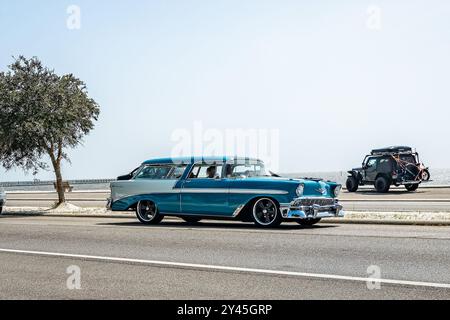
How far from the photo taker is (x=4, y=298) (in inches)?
285

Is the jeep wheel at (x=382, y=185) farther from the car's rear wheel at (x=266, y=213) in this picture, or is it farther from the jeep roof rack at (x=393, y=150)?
the car's rear wheel at (x=266, y=213)

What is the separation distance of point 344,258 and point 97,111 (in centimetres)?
2240

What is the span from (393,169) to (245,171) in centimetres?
2185

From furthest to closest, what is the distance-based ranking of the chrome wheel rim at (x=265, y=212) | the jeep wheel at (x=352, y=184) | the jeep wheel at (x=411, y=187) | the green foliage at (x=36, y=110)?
the jeep wheel at (x=352, y=184)
the jeep wheel at (x=411, y=187)
the green foliage at (x=36, y=110)
the chrome wheel rim at (x=265, y=212)

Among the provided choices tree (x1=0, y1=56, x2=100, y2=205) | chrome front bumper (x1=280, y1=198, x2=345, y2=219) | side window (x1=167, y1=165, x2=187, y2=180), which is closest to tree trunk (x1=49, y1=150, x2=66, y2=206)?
tree (x1=0, y1=56, x2=100, y2=205)

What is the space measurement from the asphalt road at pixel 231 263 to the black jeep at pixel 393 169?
71.0ft

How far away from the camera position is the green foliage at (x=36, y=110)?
26875 millimetres

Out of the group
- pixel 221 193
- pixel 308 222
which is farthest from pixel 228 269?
pixel 308 222

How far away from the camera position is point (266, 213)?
15414 mm

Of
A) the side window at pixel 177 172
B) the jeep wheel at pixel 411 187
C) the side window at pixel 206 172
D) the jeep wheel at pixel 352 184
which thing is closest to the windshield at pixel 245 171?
the side window at pixel 206 172

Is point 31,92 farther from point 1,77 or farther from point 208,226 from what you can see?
point 208,226

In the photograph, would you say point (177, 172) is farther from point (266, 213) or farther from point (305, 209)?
point (305, 209)

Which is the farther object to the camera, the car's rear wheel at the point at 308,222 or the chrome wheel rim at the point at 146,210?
the chrome wheel rim at the point at 146,210
